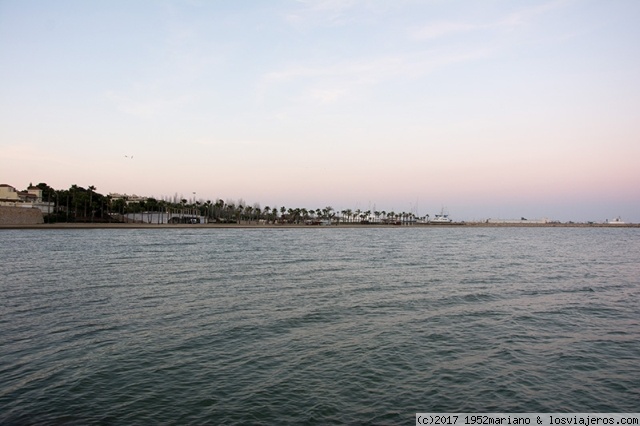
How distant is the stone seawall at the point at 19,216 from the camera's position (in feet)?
374

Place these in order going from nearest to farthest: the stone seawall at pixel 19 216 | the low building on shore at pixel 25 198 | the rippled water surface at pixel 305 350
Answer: the rippled water surface at pixel 305 350 → the stone seawall at pixel 19 216 → the low building on shore at pixel 25 198

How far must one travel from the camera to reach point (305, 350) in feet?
49.4

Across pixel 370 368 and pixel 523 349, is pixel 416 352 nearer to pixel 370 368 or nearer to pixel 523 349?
pixel 370 368

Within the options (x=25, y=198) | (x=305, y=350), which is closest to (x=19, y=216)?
(x=25, y=198)

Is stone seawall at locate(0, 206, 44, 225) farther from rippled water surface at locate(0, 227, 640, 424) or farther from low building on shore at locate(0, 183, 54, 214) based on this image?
rippled water surface at locate(0, 227, 640, 424)

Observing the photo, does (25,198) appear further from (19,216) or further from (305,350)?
(305,350)

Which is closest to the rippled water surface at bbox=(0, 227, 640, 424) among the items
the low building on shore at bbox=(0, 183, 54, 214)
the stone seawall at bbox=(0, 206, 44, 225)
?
the stone seawall at bbox=(0, 206, 44, 225)

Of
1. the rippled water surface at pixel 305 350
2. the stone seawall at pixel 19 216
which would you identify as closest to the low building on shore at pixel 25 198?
the stone seawall at pixel 19 216

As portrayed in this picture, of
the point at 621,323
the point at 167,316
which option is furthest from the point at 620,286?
the point at 167,316

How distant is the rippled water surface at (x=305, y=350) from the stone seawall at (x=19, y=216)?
103 m

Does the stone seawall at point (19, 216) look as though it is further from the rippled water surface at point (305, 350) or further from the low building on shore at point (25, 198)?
the rippled water surface at point (305, 350)

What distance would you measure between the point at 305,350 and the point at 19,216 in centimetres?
13148

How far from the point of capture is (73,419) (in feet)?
32.7

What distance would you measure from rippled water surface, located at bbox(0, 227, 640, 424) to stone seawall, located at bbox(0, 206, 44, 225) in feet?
339
